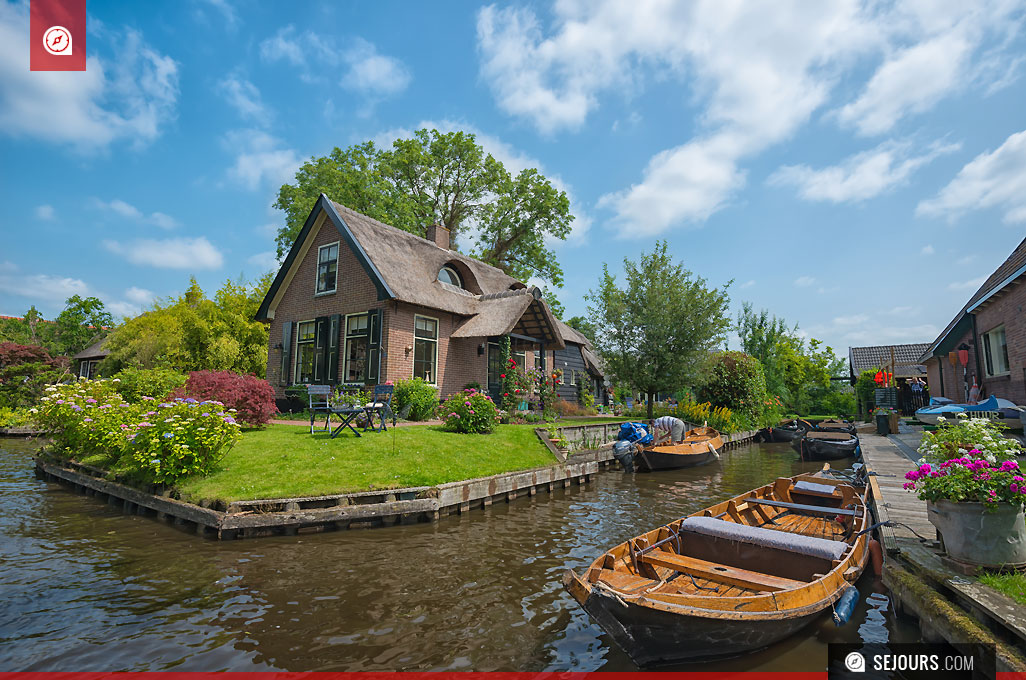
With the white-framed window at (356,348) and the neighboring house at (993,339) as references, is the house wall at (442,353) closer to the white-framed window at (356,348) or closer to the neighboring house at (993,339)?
the white-framed window at (356,348)

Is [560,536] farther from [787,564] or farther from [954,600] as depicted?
[954,600]

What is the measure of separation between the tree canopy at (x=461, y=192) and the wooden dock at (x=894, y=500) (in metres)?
24.7

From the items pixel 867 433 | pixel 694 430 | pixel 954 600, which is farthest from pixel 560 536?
pixel 867 433

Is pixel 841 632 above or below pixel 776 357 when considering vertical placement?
below

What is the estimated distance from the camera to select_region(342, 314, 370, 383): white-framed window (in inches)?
644

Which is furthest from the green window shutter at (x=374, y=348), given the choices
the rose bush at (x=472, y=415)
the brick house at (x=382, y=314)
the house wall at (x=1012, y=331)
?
the house wall at (x=1012, y=331)

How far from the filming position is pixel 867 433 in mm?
20281

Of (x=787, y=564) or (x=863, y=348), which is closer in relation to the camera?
(x=787, y=564)

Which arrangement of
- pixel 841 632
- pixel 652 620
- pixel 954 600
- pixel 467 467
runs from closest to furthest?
pixel 652 620
pixel 954 600
pixel 841 632
pixel 467 467

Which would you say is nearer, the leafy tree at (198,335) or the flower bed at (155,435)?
the flower bed at (155,435)

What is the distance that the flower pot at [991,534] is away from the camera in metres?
4.11

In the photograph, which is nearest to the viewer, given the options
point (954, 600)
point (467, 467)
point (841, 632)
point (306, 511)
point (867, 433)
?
point (954, 600)

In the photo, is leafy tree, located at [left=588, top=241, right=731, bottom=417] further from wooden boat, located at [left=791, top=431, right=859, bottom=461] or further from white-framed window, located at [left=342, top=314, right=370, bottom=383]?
white-framed window, located at [left=342, top=314, right=370, bottom=383]

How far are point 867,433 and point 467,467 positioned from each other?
749 inches
